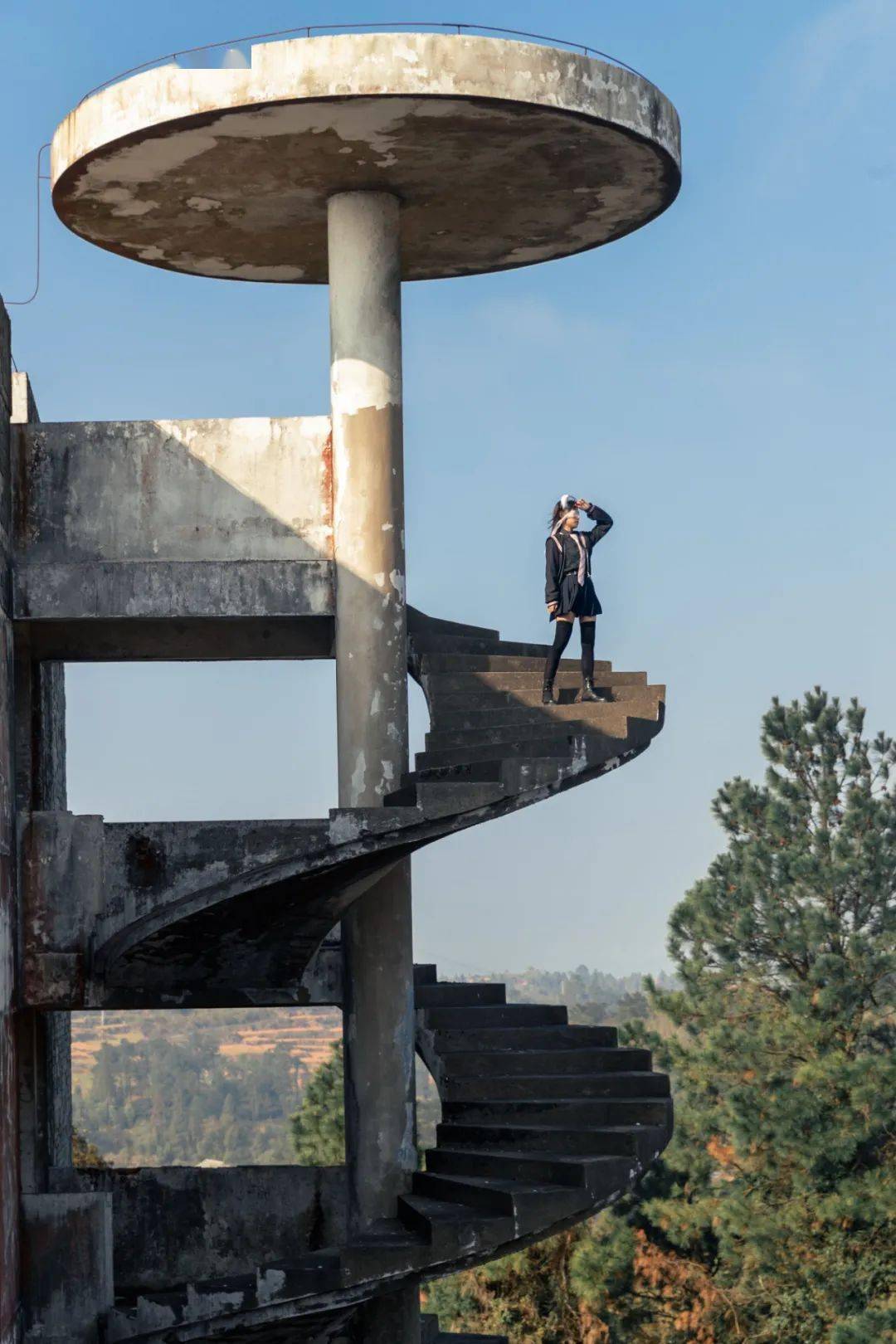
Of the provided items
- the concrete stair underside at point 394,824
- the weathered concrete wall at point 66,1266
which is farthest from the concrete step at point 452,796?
the weathered concrete wall at point 66,1266

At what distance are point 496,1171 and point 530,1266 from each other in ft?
58.4

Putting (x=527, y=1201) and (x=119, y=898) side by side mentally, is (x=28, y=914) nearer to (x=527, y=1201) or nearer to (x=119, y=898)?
(x=119, y=898)

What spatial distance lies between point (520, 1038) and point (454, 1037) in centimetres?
59

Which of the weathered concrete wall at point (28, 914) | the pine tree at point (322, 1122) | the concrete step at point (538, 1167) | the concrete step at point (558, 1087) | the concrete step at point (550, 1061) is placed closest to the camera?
the concrete step at point (538, 1167)

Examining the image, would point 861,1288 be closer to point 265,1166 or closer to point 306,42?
point 265,1166

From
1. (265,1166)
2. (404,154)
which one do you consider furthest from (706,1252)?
(404,154)

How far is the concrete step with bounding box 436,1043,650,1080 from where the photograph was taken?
1582 cm

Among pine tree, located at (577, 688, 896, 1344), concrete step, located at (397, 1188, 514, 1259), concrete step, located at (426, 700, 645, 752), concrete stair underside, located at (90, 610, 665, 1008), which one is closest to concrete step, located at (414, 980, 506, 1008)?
concrete stair underside, located at (90, 610, 665, 1008)

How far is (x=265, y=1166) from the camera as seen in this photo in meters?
16.4

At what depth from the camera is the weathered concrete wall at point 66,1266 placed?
14.6 m

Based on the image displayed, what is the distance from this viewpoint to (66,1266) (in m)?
14.7

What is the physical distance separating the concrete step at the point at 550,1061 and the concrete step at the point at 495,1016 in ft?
1.47

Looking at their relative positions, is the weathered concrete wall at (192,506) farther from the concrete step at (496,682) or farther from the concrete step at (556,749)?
the concrete step at (556,749)

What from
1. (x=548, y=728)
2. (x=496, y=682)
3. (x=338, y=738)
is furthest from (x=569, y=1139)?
(x=496, y=682)
